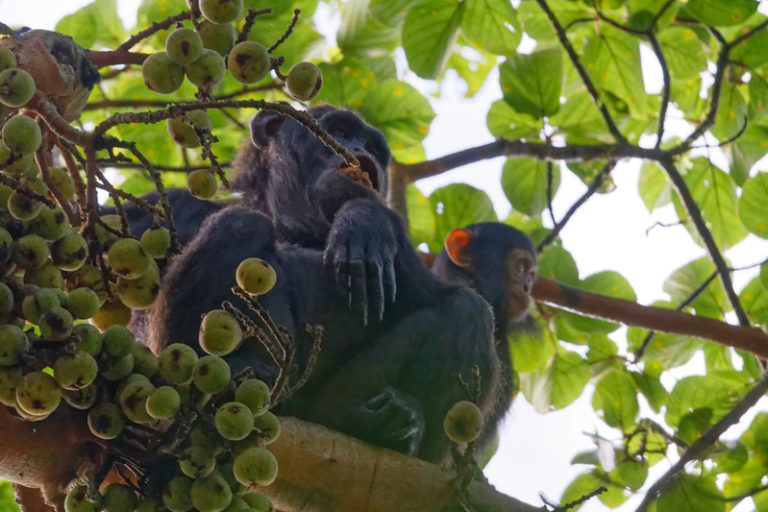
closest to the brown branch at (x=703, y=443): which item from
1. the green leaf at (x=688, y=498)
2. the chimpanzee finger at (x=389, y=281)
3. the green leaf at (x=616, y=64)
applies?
the green leaf at (x=688, y=498)

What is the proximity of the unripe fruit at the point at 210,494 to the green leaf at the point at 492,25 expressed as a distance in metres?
2.45

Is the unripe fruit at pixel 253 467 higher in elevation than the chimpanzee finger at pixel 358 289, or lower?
higher

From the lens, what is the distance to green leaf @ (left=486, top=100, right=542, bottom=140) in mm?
3904

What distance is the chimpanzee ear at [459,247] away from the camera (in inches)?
151

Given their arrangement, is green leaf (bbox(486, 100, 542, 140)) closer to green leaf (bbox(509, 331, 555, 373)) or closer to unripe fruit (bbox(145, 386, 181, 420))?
green leaf (bbox(509, 331, 555, 373))

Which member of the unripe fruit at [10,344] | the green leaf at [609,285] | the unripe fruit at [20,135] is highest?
the unripe fruit at [20,135]

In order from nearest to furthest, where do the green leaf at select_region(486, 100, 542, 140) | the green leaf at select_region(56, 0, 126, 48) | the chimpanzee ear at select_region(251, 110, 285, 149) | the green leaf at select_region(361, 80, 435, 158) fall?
1. the green leaf at select_region(56, 0, 126, 48)
2. the chimpanzee ear at select_region(251, 110, 285, 149)
3. the green leaf at select_region(361, 80, 435, 158)
4. the green leaf at select_region(486, 100, 542, 140)

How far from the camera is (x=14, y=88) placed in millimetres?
1519

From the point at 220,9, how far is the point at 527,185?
2604 mm

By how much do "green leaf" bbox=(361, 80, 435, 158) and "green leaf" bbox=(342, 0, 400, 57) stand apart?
153 mm

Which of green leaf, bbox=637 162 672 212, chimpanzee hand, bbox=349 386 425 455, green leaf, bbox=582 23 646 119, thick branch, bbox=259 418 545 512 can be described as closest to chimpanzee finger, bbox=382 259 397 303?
chimpanzee hand, bbox=349 386 425 455

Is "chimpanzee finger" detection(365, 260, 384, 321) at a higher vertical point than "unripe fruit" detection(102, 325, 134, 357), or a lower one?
lower

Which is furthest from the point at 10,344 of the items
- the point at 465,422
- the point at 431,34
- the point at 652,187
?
the point at 652,187

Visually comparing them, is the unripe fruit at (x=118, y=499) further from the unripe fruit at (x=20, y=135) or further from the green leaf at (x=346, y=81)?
the green leaf at (x=346, y=81)
